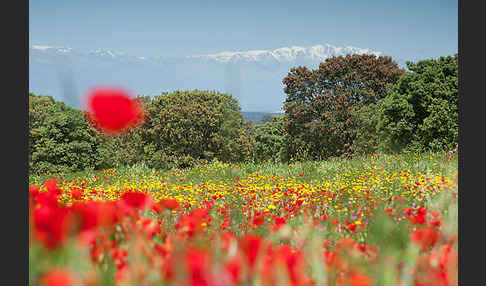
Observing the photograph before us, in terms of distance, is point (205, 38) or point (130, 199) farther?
point (205, 38)

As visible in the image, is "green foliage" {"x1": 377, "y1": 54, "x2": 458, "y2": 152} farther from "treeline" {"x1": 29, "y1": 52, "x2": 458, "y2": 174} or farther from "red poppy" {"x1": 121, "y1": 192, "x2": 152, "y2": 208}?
"red poppy" {"x1": 121, "y1": 192, "x2": 152, "y2": 208}

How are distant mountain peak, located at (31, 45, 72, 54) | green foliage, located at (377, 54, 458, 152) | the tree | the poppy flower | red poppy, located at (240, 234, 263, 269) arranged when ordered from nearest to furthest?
red poppy, located at (240, 234, 263, 269) < the poppy flower < distant mountain peak, located at (31, 45, 72, 54) < green foliage, located at (377, 54, 458, 152) < the tree

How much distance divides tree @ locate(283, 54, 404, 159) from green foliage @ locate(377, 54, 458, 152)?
648 centimetres

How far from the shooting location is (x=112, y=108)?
52.6 inches

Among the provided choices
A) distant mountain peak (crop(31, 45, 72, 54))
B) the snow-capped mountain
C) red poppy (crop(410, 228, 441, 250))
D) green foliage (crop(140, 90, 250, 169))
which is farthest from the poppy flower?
green foliage (crop(140, 90, 250, 169))

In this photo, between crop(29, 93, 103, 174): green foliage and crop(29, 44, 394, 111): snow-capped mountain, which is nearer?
crop(29, 44, 394, 111): snow-capped mountain

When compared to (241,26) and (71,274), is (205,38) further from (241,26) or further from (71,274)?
(71,274)

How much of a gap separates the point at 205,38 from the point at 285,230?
1421 millimetres

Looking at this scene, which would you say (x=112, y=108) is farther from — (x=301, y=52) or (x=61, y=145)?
(x=61, y=145)

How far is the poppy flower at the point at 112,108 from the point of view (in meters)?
1.34

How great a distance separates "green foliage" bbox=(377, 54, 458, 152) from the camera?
41.4 feet
